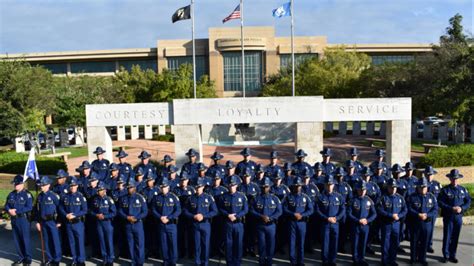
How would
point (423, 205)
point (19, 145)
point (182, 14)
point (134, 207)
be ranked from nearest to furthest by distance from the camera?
point (423, 205) < point (134, 207) < point (182, 14) < point (19, 145)

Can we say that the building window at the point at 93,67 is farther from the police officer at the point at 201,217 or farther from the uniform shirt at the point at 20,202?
the police officer at the point at 201,217

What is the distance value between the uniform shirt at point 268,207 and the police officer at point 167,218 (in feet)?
4.92

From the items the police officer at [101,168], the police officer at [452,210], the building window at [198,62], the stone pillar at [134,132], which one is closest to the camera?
the police officer at [452,210]

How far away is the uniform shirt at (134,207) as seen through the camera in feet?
26.8

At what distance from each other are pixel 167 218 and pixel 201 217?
66cm

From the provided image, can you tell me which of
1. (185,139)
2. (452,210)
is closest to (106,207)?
(452,210)

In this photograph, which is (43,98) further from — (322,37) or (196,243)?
(322,37)

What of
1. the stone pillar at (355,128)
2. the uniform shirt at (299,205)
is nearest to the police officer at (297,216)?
the uniform shirt at (299,205)

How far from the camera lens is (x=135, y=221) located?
8172mm

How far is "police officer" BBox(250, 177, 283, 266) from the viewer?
8.04m

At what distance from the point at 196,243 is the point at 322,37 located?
183ft

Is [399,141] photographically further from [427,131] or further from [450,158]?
[427,131]

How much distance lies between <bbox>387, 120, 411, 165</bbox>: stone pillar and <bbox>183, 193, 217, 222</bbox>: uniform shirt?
9.52 meters

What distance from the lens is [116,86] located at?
38.4 meters
